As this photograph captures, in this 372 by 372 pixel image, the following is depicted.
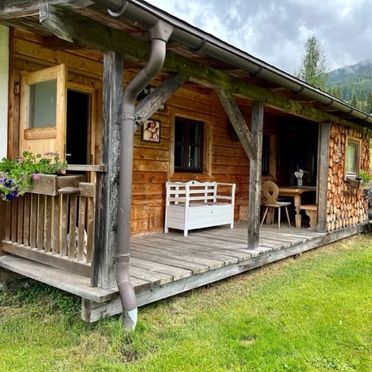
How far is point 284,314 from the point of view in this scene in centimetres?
336

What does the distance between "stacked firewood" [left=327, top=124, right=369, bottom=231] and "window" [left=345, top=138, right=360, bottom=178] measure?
15 cm

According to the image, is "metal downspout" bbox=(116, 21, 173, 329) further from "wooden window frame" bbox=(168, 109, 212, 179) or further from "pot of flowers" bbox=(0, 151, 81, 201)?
"wooden window frame" bbox=(168, 109, 212, 179)

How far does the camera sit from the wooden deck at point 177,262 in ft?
9.68

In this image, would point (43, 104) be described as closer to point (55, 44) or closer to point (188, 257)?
point (55, 44)

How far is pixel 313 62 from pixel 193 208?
2640 centimetres

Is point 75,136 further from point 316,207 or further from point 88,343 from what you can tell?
point 316,207

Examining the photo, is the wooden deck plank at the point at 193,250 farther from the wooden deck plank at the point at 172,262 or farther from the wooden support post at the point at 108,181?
the wooden support post at the point at 108,181

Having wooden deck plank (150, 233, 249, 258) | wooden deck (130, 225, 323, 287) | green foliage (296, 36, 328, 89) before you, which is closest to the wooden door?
wooden deck (130, 225, 323, 287)

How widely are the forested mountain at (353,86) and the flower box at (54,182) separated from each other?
29308 millimetres

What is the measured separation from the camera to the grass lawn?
8.36 ft

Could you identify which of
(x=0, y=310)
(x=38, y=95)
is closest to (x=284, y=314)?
(x=0, y=310)

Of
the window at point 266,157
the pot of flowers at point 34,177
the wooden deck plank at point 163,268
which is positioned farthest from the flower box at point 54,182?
the window at point 266,157

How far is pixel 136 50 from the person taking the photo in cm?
320

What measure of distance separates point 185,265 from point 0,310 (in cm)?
167
